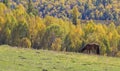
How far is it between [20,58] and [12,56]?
2.11 ft

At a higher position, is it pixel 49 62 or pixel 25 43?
pixel 49 62

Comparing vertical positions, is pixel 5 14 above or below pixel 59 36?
above

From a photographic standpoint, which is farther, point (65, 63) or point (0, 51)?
point (0, 51)

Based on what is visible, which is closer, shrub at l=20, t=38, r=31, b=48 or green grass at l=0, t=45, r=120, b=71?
green grass at l=0, t=45, r=120, b=71

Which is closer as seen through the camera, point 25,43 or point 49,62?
point 49,62

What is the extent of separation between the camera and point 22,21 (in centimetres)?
11238

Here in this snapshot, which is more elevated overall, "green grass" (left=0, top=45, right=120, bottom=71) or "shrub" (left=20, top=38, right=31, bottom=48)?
"green grass" (left=0, top=45, right=120, bottom=71)

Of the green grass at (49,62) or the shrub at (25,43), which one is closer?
the green grass at (49,62)

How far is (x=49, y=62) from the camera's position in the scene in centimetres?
2319

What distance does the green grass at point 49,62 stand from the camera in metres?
21.3

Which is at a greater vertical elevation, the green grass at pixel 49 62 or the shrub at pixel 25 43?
the green grass at pixel 49 62

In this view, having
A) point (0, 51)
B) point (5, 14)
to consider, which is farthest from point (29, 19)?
point (0, 51)

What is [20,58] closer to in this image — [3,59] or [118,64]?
[3,59]

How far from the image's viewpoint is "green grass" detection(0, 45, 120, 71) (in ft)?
69.9
